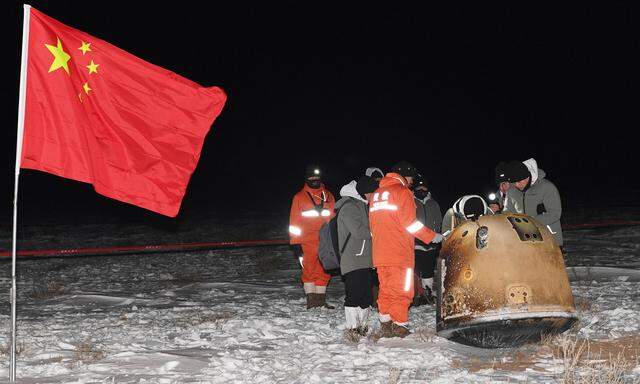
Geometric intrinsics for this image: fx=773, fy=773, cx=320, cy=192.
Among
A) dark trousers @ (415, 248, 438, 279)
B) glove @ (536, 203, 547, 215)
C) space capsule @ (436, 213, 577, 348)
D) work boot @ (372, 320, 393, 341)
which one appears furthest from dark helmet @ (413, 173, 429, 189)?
space capsule @ (436, 213, 577, 348)

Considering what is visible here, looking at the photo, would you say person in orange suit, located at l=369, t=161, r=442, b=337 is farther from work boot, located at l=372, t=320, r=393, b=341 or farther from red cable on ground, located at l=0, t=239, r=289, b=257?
red cable on ground, located at l=0, t=239, r=289, b=257

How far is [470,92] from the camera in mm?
185125

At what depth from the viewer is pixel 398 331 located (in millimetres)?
7582

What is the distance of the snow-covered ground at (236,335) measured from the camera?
6281mm

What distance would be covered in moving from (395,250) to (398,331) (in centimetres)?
79

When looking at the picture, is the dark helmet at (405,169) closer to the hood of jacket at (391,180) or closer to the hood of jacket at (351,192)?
the hood of jacket at (351,192)

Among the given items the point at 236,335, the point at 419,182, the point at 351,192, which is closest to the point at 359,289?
the point at 351,192

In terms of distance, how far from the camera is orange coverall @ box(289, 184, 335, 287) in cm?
964

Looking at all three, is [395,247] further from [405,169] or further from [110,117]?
[110,117]

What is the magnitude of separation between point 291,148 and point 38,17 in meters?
108

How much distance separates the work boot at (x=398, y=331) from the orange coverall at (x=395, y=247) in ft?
0.14

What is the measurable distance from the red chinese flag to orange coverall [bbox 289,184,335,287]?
9.28 feet

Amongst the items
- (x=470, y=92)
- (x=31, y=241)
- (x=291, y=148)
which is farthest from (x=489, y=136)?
(x=31, y=241)

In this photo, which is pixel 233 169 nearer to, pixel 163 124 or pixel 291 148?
pixel 291 148
